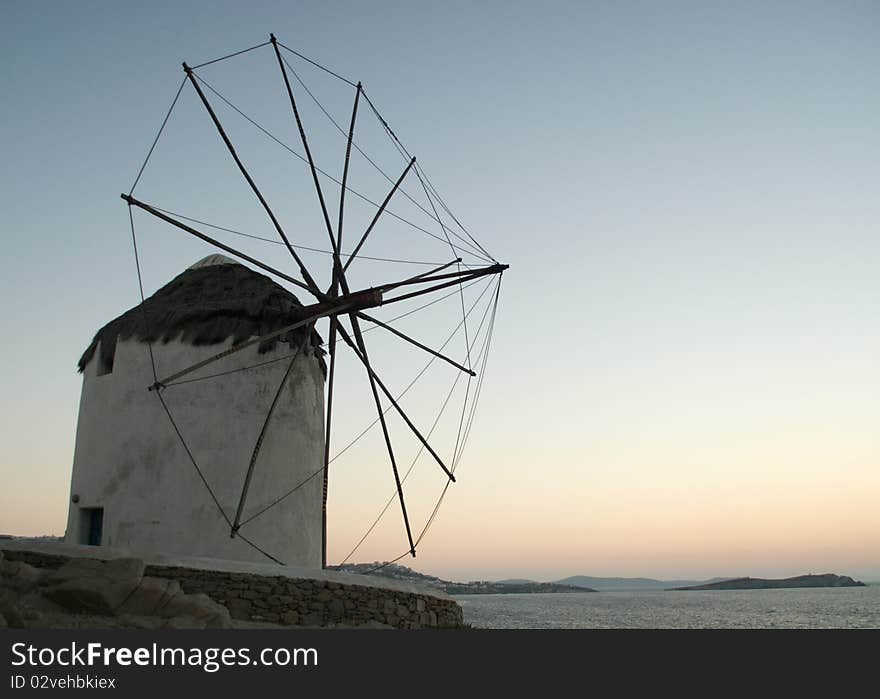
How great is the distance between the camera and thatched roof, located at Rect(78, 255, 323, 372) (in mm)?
14062

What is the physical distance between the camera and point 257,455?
13.3 metres

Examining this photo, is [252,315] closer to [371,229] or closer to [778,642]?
[371,229]

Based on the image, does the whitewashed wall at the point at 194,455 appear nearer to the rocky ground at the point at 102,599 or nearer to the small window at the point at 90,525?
the small window at the point at 90,525

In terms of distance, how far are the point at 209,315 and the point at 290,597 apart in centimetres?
541

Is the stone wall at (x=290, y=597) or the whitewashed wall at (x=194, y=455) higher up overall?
the whitewashed wall at (x=194, y=455)

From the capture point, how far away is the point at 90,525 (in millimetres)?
13812

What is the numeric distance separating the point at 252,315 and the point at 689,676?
31.7 feet

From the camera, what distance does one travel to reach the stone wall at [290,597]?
1034cm

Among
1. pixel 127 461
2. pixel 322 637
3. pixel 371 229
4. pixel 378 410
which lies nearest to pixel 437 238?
pixel 371 229

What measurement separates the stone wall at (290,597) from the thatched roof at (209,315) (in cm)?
463

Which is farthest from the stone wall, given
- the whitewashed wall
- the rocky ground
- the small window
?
the small window

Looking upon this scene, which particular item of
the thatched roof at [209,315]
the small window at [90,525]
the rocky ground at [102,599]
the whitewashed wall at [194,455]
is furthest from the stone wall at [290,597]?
the thatched roof at [209,315]

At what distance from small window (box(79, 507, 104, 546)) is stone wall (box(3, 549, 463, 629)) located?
3.48 meters

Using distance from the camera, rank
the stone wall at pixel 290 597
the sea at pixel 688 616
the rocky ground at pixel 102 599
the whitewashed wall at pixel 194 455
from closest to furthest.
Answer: the rocky ground at pixel 102 599 → the stone wall at pixel 290 597 → the whitewashed wall at pixel 194 455 → the sea at pixel 688 616
